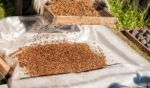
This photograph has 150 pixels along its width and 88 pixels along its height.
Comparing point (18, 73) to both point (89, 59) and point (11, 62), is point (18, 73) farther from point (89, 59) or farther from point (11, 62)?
point (89, 59)

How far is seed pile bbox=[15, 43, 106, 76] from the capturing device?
4719mm

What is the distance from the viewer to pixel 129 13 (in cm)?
705

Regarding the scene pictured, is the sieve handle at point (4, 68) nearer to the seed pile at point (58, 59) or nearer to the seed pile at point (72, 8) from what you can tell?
the seed pile at point (58, 59)

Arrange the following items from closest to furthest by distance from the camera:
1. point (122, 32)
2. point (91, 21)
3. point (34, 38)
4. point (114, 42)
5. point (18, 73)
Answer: point (18, 73) < point (91, 21) < point (34, 38) < point (114, 42) < point (122, 32)

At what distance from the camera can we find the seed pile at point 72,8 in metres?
5.03

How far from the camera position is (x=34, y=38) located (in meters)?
5.43

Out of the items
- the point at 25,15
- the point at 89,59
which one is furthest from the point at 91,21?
the point at 25,15

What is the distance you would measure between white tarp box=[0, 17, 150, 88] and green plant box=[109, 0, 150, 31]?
39.4 inches

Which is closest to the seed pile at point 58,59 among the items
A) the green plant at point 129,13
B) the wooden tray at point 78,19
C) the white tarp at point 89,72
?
the white tarp at point 89,72

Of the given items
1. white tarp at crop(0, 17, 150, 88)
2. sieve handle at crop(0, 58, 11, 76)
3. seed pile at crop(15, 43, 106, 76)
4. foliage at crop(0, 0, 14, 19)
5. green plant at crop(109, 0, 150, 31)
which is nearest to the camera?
white tarp at crop(0, 17, 150, 88)

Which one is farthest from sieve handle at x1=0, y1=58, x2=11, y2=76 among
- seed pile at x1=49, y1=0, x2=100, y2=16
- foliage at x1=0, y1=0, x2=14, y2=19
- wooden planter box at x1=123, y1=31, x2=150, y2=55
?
wooden planter box at x1=123, y1=31, x2=150, y2=55

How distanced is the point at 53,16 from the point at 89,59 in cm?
87

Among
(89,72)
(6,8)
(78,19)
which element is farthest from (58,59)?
(6,8)

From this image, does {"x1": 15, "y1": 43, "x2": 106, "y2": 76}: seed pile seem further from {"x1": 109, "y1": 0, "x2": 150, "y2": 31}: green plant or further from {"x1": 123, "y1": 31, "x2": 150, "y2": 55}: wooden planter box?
{"x1": 109, "y1": 0, "x2": 150, "y2": 31}: green plant
